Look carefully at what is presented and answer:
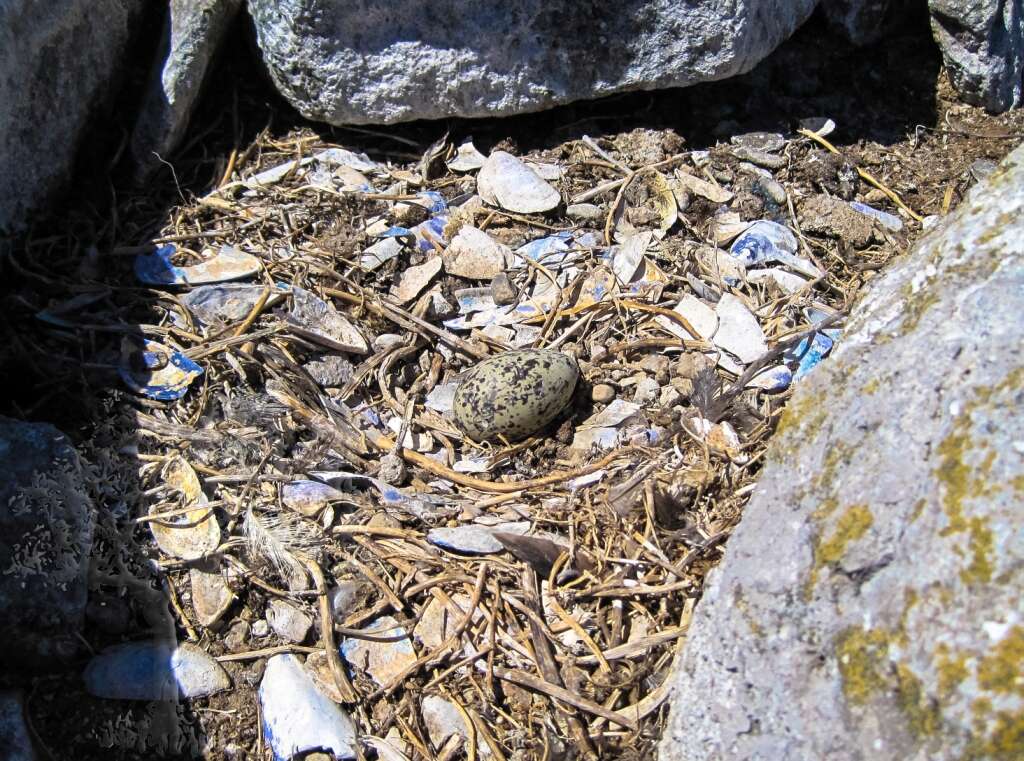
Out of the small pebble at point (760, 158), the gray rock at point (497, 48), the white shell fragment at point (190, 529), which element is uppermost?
the gray rock at point (497, 48)

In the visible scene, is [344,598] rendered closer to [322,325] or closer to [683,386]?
[322,325]

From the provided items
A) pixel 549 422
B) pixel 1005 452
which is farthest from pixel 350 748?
pixel 1005 452

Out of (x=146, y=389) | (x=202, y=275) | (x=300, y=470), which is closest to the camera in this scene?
(x=300, y=470)

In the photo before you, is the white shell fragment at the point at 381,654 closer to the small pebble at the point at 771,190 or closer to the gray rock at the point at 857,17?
the small pebble at the point at 771,190

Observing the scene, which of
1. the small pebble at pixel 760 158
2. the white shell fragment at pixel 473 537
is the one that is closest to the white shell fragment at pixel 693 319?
the small pebble at pixel 760 158

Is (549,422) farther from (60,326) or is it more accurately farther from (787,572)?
(60,326)

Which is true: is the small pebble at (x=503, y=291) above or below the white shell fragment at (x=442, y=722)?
above

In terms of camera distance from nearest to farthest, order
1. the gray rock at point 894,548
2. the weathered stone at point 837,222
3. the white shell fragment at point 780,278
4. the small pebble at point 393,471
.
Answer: the gray rock at point 894,548 → the small pebble at point 393,471 → the white shell fragment at point 780,278 → the weathered stone at point 837,222
